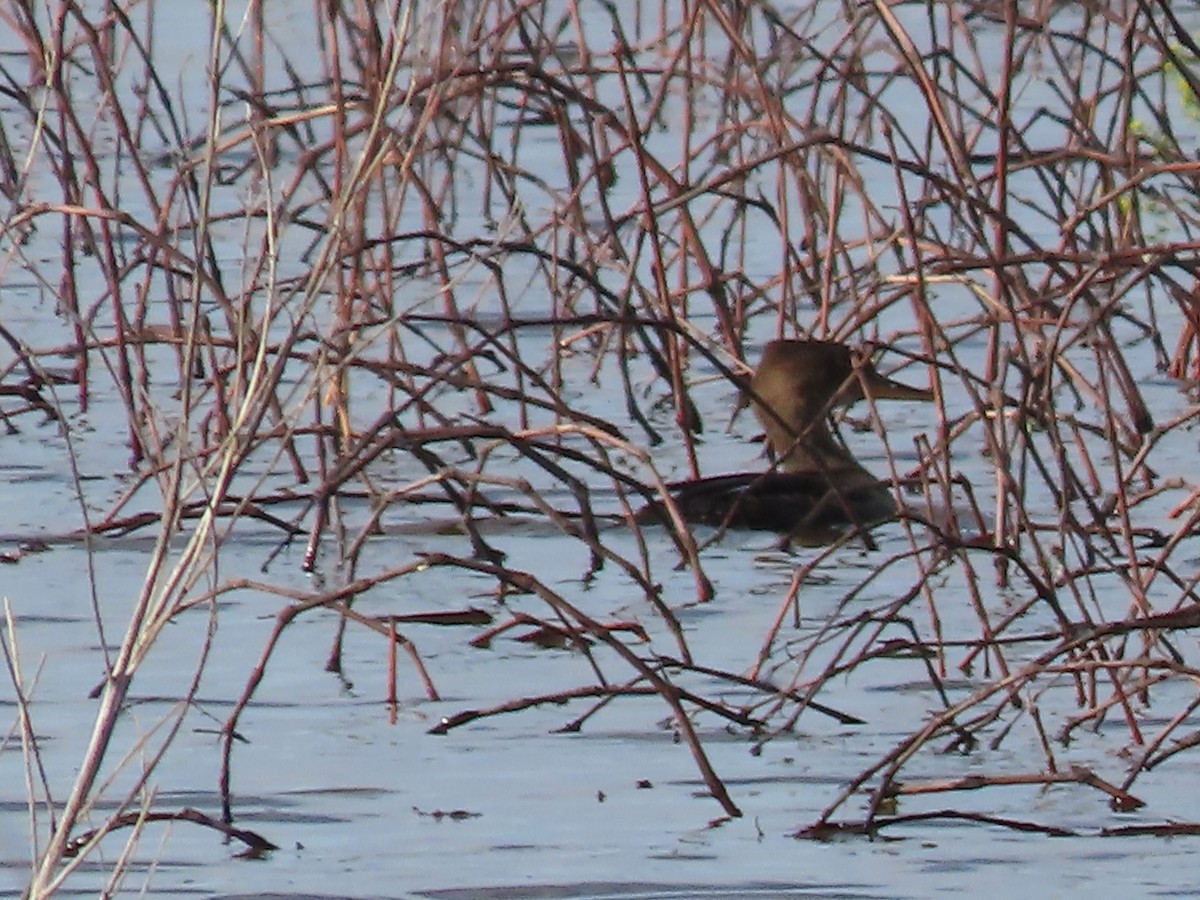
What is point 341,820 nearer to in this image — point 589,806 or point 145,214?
point 589,806

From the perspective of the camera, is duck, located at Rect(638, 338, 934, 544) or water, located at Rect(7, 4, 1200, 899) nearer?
water, located at Rect(7, 4, 1200, 899)

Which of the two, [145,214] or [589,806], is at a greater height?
[145,214]

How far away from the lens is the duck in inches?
307

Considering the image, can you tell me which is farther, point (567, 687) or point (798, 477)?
point (798, 477)

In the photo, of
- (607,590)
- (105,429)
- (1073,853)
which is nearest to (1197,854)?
(1073,853)

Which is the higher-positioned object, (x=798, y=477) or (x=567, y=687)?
(x=798, y=477)

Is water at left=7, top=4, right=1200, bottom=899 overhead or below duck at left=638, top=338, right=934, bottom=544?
below

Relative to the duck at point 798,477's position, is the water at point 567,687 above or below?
below

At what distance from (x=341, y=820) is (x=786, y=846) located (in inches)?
28.1

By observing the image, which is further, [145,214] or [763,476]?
[145,214]

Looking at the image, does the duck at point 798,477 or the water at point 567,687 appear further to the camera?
the duck at point 798,477

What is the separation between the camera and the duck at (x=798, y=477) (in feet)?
25.6

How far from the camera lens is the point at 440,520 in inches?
313

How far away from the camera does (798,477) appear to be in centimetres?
811
